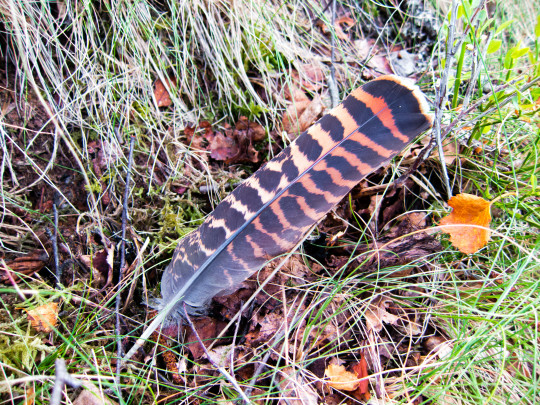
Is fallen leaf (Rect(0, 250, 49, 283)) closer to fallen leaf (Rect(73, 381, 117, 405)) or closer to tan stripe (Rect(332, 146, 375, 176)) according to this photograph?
fallen leaf (Rect(73, 381, 117, 405))

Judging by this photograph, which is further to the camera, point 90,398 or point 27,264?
point 27,264

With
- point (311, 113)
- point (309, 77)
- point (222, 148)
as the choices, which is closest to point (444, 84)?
point (311, 113)

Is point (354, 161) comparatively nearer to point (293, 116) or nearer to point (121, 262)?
point (293, 116)

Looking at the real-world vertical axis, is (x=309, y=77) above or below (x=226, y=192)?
above

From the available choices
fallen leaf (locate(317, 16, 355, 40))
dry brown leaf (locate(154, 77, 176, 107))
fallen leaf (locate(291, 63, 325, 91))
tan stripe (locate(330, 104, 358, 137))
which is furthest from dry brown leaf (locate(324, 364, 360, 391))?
fallen leaf (locate(317, 16, 355, 40))

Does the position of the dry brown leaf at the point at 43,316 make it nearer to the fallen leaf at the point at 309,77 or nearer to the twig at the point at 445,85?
the fallen leaf at the point at 309,77

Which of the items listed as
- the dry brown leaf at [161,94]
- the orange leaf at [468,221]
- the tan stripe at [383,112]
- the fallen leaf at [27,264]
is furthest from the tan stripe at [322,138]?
the fallen leaf at [27,264]

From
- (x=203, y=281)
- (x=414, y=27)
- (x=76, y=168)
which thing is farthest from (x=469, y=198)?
(x=76, y=168)
